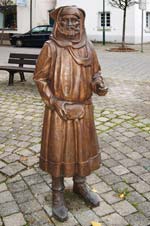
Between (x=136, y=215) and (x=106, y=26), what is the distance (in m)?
25.6

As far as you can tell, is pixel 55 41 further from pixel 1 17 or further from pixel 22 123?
pixel 1 17


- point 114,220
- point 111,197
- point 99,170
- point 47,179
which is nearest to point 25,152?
point 47,179

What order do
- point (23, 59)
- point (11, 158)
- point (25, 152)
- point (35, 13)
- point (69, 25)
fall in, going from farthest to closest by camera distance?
point (35, 13) → point (23, 59) → point (25, 152) → point (11, 158) → point (69, 25)

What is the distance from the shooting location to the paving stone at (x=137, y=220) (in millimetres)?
3568

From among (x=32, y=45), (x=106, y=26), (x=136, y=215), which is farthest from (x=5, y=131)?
(x=106, y=26)

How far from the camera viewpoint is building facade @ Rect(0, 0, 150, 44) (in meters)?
26.7

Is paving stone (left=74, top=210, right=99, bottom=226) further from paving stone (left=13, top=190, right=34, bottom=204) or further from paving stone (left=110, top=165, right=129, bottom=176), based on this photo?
paving stone (left=110, top=165, right=129, bottom=176)

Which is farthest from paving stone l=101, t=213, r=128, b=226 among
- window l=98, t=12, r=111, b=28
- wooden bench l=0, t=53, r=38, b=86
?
window l=98, t=12, r=111, b=28

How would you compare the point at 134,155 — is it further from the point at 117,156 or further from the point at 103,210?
the point at 103,210

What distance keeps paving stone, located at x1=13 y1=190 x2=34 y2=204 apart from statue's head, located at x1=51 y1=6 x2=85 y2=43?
184 centimetres

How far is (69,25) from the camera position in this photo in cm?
323

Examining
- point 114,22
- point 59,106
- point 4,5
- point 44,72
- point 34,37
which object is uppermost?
point 4,5

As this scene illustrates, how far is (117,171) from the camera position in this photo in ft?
15.4

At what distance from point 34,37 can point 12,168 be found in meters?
20.6
